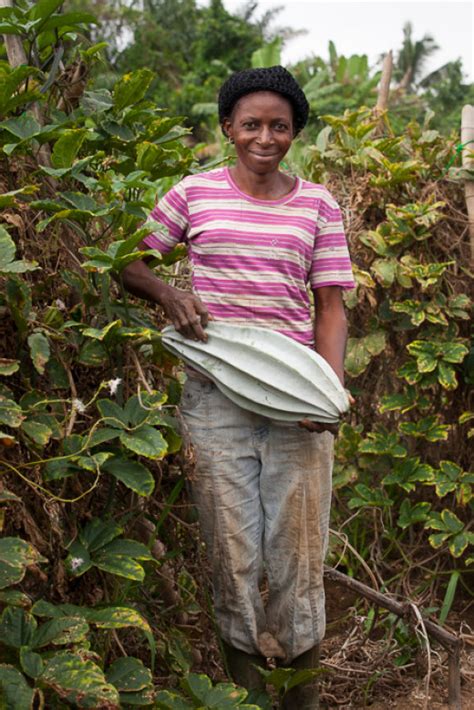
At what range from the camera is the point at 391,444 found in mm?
3297

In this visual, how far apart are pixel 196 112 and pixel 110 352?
16955mm

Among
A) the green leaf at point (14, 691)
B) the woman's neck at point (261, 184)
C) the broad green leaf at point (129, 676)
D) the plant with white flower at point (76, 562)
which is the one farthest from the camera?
the woman's neck at point (261, 184)

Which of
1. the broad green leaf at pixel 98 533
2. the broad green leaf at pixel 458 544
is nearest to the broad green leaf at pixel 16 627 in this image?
the broad green leaf at pixel 98 533

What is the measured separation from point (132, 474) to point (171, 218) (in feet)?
2.33

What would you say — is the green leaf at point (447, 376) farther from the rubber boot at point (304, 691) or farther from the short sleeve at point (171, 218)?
the short sleeve at point (171, 218)

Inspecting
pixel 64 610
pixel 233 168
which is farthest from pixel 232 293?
pixel 64 610

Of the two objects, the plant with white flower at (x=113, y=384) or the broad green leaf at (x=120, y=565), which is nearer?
A: the broad green leaf at (x=120, y=565)

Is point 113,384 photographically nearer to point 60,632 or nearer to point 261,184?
point 60,632

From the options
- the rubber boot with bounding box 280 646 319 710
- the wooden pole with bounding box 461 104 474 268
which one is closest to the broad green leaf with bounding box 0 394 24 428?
the rubber boot with bounding box 280 646 319 710

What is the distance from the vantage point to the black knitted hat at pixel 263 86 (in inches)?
81.7

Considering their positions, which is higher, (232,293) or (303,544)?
(232,293)

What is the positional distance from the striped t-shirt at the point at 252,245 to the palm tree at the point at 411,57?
2471cm

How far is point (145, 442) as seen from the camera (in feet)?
5.82

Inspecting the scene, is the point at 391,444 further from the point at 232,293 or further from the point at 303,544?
the point at 232,293
